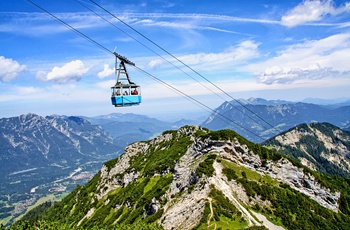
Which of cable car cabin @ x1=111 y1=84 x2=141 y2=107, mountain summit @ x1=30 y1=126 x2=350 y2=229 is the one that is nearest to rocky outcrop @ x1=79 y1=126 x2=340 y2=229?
mountain summit @ x1=30 y1=126 x2=350 y2=229

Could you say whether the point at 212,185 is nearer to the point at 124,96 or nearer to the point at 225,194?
the point at 225,194

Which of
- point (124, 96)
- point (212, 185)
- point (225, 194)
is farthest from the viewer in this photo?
point (212, 185)

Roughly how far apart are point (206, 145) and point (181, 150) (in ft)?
111

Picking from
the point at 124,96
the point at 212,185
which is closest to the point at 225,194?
the point at 212,185

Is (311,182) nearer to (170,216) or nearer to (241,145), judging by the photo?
(241,145)

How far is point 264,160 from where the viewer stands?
4646 inches

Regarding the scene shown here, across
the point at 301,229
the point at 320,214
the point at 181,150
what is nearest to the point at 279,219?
the point at 301,229

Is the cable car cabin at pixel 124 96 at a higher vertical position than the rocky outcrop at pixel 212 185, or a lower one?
higher

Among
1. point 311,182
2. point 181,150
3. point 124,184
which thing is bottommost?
point 124,184

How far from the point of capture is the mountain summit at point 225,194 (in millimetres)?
84125

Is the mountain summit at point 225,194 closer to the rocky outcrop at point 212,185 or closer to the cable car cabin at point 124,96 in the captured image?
the rocky outcrop at point 212,185

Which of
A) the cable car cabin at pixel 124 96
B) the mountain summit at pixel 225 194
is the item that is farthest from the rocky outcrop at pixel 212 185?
the cable car cabin at pixel 124 96

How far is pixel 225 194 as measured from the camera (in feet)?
293

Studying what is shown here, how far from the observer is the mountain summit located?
84125 millimetres
